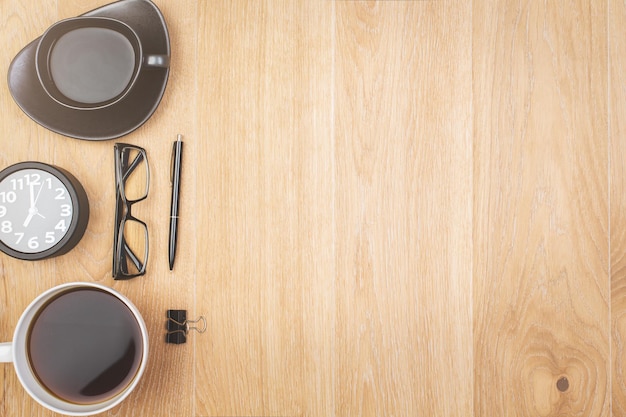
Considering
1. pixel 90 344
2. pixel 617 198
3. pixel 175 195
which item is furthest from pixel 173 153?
pixel 617 198

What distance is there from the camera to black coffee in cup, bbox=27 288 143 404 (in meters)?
0.69

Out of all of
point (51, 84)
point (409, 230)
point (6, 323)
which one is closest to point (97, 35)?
point (51, 84)

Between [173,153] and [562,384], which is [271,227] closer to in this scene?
[173,153]

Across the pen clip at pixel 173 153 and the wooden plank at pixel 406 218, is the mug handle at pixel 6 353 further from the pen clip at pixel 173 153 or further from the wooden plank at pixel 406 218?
the wooden plank at pixel 406 218

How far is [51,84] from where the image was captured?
29.1 inches

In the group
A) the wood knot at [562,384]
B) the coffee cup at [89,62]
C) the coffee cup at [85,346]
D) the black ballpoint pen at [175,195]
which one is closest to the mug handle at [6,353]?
the coffee cup at [85,346]

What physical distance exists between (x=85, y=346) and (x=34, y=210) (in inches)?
9.3

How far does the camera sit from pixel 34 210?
74cm

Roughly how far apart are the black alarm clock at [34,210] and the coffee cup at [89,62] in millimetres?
131

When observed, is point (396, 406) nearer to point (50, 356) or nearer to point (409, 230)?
point (409, 230)

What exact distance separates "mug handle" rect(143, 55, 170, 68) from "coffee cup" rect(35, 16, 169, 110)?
2 centimetres

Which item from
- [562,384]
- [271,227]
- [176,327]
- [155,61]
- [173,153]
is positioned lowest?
[562,384]

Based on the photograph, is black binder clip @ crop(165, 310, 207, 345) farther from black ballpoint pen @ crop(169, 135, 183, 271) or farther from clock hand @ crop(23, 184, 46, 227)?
clock hand @ crop(23, 184, 46, 227)

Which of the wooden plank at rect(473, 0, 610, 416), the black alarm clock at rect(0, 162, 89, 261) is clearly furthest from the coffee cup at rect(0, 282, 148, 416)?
the wooden plank at rect(473, 0, 610, 416)
